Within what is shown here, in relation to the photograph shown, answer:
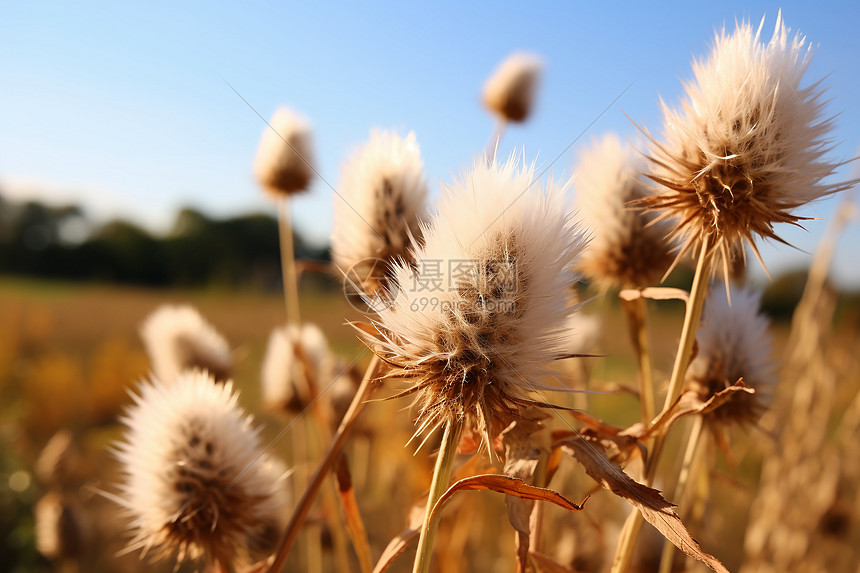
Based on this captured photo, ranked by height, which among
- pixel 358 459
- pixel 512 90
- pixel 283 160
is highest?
pixel 512 90

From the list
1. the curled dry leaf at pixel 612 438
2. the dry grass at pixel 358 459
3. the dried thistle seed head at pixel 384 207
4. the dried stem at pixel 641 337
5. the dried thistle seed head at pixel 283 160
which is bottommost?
the dry grass at pixel 358 459

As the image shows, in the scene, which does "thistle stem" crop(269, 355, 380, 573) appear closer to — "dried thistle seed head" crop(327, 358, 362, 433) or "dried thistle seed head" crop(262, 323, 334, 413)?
"dried thistle seed head" crop(327, 358, 362, 433)

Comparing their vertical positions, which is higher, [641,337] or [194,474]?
[641,337]

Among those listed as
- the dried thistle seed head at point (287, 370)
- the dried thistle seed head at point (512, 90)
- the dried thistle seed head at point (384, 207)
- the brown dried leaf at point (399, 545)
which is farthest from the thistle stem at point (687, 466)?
the dried thistle seed head at point (512, 90)

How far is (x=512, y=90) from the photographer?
1738 mm

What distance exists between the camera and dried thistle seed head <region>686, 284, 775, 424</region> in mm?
772

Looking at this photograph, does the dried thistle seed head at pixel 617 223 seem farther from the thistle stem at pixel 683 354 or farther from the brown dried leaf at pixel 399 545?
the brown dried leaf at pixel 399 545

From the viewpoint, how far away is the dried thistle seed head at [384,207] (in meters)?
0.73

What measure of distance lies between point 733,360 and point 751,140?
362 mm

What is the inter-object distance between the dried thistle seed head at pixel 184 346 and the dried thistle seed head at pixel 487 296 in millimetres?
868

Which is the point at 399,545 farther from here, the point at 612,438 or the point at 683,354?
the point at 683,354

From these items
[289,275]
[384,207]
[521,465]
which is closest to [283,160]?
[289,275]

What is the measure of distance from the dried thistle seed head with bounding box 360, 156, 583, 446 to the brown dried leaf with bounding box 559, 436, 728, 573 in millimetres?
78

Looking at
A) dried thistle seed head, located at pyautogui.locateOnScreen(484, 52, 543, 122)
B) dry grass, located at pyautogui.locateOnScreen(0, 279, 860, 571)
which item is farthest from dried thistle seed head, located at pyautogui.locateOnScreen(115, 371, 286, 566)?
dried thistle seed head, located at pyautogui.locateOnScreen(484, 52, 543, 122)
